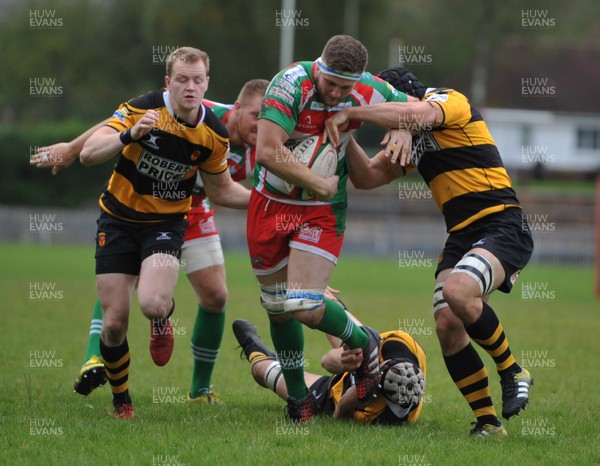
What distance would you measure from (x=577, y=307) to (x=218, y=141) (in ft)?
38.3

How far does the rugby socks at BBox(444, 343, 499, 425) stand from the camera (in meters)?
6.34

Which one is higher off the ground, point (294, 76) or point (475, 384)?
point (294, 76)

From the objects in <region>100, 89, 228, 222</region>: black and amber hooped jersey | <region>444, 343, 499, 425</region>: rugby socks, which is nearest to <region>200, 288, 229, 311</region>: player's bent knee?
<region>100, 89, 228, 222</region>: black and amber hooped jersey

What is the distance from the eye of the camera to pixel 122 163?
7.04 metres

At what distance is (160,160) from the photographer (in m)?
6.89

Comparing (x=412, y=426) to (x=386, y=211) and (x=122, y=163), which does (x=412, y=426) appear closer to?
(x=122, y=163)

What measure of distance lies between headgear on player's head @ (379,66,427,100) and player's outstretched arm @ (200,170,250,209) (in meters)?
1.48

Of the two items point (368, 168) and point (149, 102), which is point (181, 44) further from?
point (368, 168)

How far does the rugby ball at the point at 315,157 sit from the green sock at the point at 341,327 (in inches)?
32.4

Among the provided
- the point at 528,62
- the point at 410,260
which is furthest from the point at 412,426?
the point at 528,62

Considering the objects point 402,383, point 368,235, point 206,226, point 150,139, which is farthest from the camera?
point 368,235

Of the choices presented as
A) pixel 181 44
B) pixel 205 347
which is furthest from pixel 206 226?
pixel 181 44

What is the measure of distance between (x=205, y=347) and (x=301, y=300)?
73.3 inches

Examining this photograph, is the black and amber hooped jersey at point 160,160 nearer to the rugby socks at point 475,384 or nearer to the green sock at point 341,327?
the green sock at point 341,327
